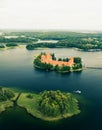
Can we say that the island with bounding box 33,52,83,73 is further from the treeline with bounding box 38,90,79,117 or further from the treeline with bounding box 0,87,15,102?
the treeline with bounding box 38,90,79,117

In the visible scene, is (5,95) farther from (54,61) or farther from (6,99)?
(54,61)

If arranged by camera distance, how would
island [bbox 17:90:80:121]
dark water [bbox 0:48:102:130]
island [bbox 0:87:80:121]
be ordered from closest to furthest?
1. dark water [bbox 0:48:102:130]
2. island [bbox 17:90:80:121]
3. island [bbox 0:87:80:121]

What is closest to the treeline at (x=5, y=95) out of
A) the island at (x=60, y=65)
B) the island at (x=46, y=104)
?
the island at (x=46, y=104)

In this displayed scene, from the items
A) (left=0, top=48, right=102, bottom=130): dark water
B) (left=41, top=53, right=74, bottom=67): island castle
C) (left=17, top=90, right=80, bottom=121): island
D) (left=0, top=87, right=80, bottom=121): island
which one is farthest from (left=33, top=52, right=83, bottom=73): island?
(left=17, top=90, right=80, bottom=121): island

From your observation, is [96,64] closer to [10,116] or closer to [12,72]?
[12,72]

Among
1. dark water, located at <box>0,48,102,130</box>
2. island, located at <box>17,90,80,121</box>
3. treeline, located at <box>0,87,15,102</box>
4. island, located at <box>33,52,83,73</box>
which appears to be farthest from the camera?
island, located at <box>33,52,83,73</box>

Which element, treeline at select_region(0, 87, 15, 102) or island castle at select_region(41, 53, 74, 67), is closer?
treeline at select_region(0, 87, 15, 102)

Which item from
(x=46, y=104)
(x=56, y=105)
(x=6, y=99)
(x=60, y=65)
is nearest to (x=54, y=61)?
(x=60, y=65)
